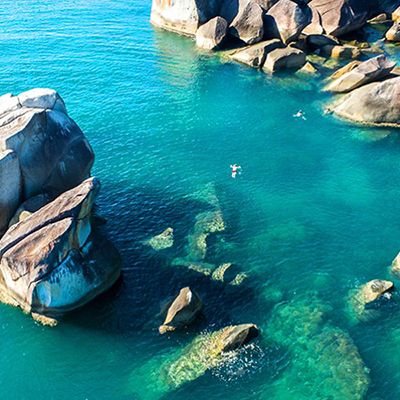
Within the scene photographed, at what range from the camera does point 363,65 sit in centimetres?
7044

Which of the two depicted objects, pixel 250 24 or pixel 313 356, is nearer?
pixel 313 356

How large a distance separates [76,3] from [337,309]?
87383 millimetres

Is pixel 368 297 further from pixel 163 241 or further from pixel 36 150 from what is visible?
pixel 36 150

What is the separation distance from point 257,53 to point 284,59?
4.46 metres

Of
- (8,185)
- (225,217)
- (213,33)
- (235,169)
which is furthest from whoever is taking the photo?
(213,33)

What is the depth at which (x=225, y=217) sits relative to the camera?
49750mm

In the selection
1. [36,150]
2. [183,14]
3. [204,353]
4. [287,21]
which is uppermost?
[183,14]

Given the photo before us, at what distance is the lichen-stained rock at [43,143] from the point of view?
1774 inches

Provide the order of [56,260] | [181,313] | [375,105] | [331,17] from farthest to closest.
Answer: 1. [331,17]
2. [375,105]
3. [56,260]
4. [181,313]

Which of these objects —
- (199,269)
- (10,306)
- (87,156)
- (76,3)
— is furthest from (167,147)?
(76,3)

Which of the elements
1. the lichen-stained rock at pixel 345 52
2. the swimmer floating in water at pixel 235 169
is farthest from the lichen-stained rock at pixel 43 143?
the lichen-stained rock at pixel 345 52

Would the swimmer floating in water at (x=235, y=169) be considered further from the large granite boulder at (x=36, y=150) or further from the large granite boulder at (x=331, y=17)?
the large granite boulder at (x=331, y=17)

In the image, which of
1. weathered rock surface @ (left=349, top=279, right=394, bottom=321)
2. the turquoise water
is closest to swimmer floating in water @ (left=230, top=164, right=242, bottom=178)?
the turquoise water

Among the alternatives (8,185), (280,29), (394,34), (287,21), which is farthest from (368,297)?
(394,34)
